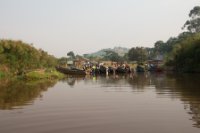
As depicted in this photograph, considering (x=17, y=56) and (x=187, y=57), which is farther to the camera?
(x=187, y=57)

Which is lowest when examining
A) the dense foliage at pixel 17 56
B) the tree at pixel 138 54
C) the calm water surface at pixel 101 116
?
the calm water surface at pixel 101 116

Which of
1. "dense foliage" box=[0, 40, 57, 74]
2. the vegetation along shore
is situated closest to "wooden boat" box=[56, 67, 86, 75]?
the vegetation along shore

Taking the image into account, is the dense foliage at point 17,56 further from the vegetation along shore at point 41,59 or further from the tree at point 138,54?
the tree at point 138,54

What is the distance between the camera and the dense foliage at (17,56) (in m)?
39.4

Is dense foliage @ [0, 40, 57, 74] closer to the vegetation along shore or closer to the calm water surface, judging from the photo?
the vegetation along shore

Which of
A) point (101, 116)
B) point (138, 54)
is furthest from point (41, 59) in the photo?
point (138, 54)

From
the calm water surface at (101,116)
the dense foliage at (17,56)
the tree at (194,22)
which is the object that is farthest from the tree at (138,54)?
the calm water surface at (101,116)

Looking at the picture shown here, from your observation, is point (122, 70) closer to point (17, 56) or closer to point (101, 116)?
point (17, 56)

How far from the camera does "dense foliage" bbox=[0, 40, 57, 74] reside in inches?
1553

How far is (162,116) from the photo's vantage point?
11672 millimetres

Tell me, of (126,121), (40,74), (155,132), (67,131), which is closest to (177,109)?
(126,121)

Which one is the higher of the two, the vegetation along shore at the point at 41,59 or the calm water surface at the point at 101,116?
the vegetation along shore at the point at 41,59

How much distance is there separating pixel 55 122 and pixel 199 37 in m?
49.6

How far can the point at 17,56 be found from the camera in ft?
138
